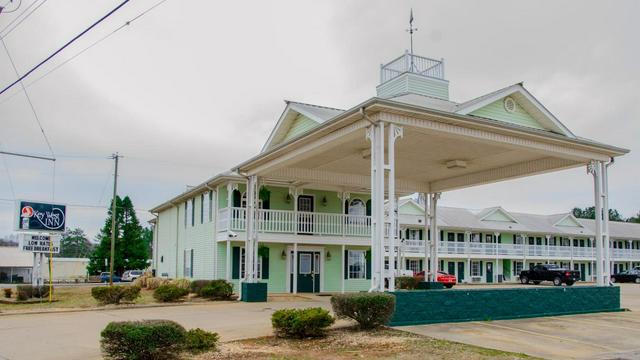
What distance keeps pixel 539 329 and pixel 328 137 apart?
23.4 ft

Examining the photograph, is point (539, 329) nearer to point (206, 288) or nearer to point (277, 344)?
point (277, 344)

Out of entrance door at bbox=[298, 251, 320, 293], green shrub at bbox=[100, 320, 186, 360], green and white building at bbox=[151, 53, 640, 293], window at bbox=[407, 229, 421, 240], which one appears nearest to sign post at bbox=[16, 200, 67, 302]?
green and white building at bbox=[151, 53, 640, 293]

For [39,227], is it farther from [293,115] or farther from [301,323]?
[301,323]

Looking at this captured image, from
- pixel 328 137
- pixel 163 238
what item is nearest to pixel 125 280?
pixel 163 238

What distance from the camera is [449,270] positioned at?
166ft

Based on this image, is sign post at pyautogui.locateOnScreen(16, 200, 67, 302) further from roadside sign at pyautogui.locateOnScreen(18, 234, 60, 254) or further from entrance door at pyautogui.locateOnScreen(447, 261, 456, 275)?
entrance door at pyautogui.locateOnScreen(447, 261, 456, 275)

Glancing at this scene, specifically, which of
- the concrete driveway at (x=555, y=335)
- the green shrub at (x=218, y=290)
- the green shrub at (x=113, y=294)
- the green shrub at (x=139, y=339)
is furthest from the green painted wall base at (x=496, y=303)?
the green shrub at (x=113, y=294)

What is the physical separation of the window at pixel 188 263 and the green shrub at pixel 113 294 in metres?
10.2

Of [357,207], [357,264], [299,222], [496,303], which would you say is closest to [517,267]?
[357,264]

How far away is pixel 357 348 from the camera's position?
36.0 feet

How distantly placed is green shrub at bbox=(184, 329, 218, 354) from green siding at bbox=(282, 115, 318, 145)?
990 cm

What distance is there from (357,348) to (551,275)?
3741cm

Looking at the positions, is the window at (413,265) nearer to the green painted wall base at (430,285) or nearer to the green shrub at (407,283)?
the green shrub at (407,283)

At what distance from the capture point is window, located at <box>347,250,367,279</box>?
29031 millimetres
